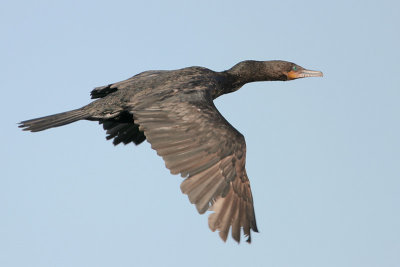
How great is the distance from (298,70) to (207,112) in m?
3.61

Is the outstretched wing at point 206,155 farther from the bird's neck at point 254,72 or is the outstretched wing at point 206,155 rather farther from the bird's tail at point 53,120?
the bird's neck at point 254,72

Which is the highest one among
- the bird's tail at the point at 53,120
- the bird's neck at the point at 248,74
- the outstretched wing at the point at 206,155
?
the bird's neck at the point at 248,74

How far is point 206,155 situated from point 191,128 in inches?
21.9

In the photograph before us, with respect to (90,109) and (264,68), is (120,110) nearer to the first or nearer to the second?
(90,109)

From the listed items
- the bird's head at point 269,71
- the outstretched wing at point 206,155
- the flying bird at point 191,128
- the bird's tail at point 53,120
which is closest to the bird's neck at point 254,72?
the bird's head at point 269,71

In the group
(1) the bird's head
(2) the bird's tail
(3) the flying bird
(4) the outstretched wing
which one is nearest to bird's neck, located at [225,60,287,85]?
(1) the bird's head

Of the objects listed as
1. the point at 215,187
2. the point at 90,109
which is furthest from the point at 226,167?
the point at 90,109

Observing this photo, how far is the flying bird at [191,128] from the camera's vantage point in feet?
35.0

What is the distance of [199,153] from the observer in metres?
11.0

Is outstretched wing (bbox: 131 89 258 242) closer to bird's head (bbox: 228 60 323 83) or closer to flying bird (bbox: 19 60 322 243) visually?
flying bird (bbox: 19 60 322 243)

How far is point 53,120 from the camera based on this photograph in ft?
40.4

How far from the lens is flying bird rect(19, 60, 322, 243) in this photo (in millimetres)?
10672

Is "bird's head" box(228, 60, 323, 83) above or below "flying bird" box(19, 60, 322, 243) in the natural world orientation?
above

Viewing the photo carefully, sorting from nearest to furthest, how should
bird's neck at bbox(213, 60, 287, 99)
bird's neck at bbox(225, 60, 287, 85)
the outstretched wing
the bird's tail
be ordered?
the outstretched wing
the bird's tail
bird's neck at bbox(213, 60, 287, 99)
bird's neck at bbox(225, 60, 287, 85)
